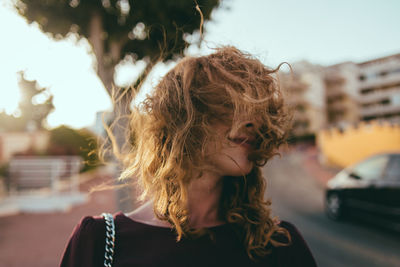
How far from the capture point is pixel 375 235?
6.09 metres

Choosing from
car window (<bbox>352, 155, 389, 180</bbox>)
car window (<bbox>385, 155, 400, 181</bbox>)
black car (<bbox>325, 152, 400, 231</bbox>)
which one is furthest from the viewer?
car window (<bbox>352, 155, 389, 180</bbox>)

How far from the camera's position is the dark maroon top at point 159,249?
1177mm

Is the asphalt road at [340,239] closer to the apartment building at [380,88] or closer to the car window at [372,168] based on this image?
the car window at [372,168]

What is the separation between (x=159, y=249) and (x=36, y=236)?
16.5ft

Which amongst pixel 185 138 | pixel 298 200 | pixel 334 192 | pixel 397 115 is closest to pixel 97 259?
pixel 185 138

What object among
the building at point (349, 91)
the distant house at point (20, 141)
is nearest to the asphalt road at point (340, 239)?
the distant house at point (20, 141)

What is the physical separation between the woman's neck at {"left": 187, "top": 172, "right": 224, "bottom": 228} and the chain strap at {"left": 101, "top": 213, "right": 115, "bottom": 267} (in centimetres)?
33

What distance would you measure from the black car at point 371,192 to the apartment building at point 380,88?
56.2m

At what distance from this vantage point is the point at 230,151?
1.34 metres

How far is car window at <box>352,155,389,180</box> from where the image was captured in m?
6.33

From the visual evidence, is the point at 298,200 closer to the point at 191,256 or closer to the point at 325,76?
the point at 191,256

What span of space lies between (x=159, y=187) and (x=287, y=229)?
585mm

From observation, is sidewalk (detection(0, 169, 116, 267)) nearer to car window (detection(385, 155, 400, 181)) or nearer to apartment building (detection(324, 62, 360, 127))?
car window (detection(385, 155, 400, 181))

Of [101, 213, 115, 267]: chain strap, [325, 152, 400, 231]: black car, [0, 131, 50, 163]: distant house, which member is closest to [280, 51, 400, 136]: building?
[0, 131, 50, 163]: distant house
